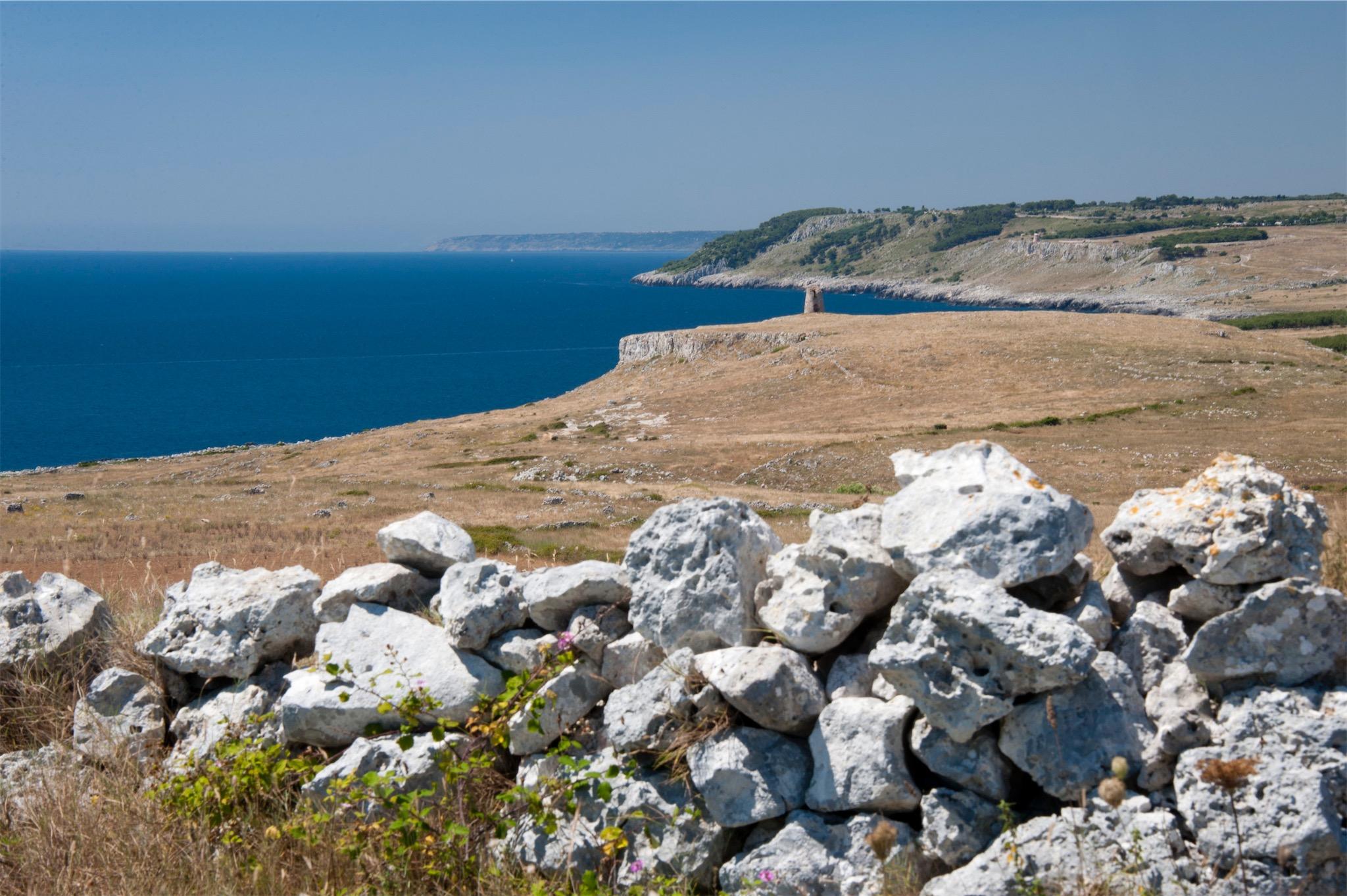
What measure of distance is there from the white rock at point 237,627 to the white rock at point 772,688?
313cm

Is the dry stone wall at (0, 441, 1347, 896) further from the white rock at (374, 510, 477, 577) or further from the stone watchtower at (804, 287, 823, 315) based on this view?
the stone watchtower at (804, 287, 823, 315)

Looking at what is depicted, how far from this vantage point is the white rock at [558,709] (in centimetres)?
559

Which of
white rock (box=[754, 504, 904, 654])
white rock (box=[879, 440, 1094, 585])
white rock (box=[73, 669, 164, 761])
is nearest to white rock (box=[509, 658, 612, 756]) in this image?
white rock (box=[754, 504, 904, 654])

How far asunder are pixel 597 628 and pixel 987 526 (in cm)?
241

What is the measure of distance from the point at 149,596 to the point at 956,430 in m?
42.8

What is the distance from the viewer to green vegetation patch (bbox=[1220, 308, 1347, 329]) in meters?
96.8

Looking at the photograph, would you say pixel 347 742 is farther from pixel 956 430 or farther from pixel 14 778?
pixel 956 430

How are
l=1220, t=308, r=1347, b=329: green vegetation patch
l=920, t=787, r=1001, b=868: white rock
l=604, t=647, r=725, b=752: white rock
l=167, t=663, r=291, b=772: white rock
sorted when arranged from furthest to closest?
l=1220, t=308, r=1347, b=329: green vegetation patch, l=167, t=663, r=291, b=772: white rock, l=604, t=647, r=725, b=752: white rock, l=920, t=787, r=1001, b=868: white rock

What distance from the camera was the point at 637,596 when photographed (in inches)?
232

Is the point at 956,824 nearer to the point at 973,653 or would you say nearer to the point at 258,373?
the point at 973,653

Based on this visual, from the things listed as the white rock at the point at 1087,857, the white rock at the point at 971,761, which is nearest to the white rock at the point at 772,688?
the white rock at the point at 971,761

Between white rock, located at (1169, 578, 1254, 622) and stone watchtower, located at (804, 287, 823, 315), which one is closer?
white rock, located at (1169, 578, 1254, 622)

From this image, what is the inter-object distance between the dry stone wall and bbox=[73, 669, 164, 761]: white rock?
0.12 feet

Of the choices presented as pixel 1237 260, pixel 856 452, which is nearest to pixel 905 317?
pixel 856 452
